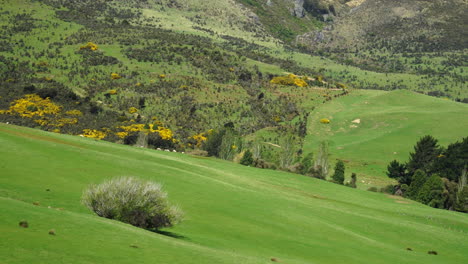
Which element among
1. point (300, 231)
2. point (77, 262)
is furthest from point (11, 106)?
point (77, 262)

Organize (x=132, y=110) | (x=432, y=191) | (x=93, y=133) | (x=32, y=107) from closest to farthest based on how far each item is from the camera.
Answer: (x=432, y=191), (x=93, y=133), (x=32, y=107), (x=132, y=110)

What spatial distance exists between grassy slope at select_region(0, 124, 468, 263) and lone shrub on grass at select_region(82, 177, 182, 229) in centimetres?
143

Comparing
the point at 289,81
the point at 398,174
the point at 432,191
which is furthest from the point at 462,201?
the point at 289,81

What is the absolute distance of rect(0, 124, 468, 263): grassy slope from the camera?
19875mm

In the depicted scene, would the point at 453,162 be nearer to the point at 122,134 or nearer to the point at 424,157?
the point at 424,157

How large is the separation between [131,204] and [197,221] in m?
6.31

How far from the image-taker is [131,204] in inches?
1104

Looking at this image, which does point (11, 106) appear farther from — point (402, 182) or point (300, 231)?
point (300, 231)

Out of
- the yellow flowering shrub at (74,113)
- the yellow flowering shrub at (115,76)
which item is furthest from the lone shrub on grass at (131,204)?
the yellow flowering shrub at (115,76)

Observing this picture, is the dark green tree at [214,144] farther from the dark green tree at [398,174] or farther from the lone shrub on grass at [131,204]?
the lone shrub on grass at [131,204]

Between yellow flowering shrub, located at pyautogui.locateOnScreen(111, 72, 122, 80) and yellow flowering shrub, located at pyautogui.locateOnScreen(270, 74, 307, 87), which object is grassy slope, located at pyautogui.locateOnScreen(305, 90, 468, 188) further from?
yellow flowering shrub, located at pyautogui.locateOnScreen(111, 72, 122, 80)

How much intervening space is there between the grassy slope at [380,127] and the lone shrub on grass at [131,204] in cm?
7900

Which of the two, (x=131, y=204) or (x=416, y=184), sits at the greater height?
(x=416, y=184)

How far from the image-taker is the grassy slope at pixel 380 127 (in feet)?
399
